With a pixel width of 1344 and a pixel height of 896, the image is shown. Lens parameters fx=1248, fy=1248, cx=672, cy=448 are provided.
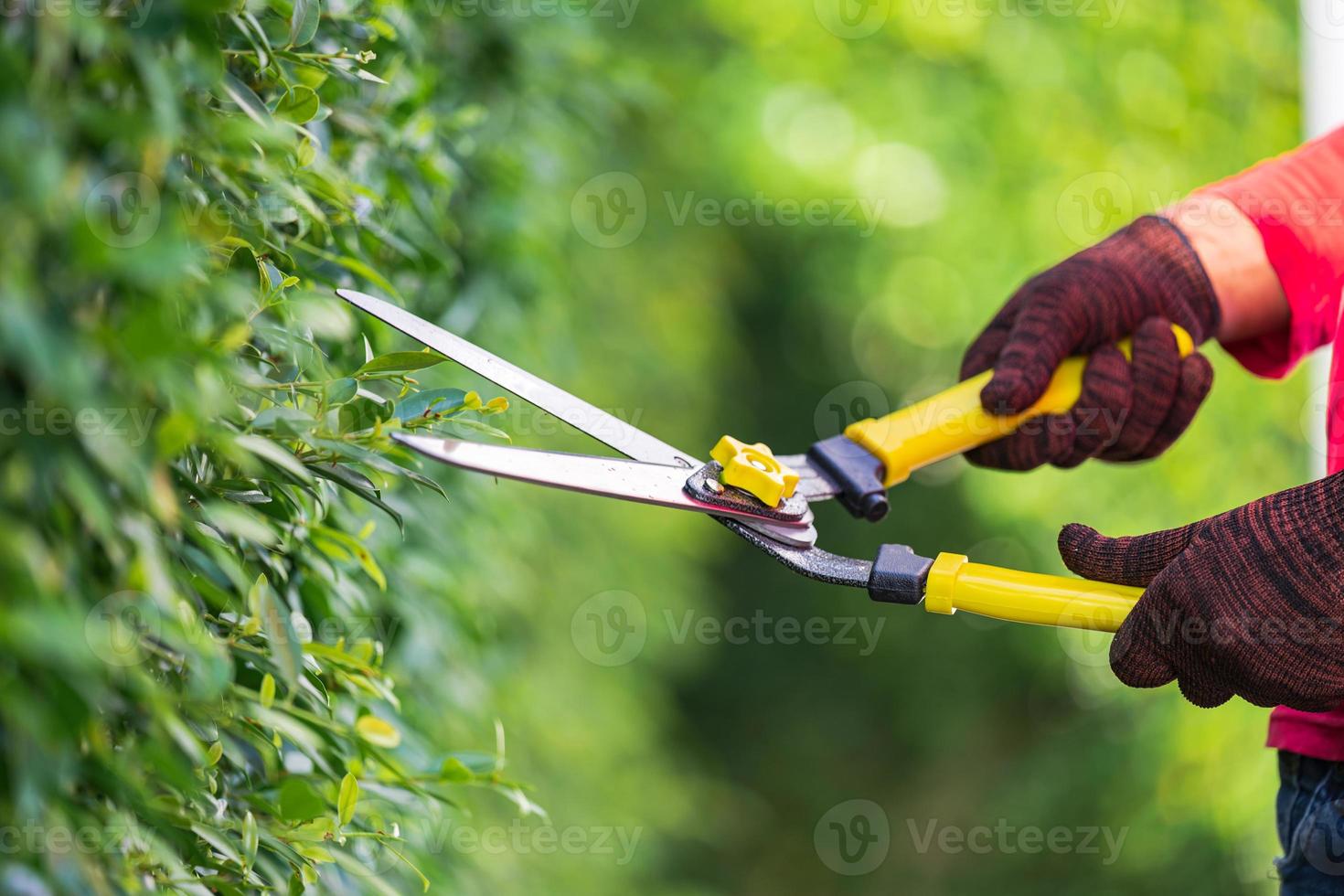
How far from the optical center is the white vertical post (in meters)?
3.85

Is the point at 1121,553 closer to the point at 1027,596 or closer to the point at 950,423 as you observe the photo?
the point at 1027,596

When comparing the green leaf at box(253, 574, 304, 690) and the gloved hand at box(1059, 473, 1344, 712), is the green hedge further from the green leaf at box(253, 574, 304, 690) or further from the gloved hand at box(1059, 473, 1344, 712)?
the gloved hand at box(1059, 473, 1344, 712)

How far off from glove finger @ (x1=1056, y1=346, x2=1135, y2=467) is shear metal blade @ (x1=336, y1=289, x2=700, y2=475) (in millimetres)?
755

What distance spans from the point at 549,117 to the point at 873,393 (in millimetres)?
5035

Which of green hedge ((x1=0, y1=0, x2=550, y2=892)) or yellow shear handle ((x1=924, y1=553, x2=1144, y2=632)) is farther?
yellow shear handle ((x1=924, y1=553, x2=1144, y2=632))

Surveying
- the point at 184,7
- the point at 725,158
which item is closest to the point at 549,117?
the point at 184,7

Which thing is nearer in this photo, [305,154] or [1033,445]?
[305,154]

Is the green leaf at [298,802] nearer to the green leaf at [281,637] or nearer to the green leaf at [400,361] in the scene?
the green leaf at [281,637]

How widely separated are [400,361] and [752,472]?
543mm

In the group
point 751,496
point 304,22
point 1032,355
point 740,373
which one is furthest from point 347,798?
point 740,373

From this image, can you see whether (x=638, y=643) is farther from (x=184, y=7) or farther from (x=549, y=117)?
(x=184, y=7)

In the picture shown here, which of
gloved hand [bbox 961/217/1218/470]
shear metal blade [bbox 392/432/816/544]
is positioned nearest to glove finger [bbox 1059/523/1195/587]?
shear metal blade [bbox 392/432/816/544]

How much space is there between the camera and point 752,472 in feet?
5.34

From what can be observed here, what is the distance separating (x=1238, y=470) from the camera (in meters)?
4.70
